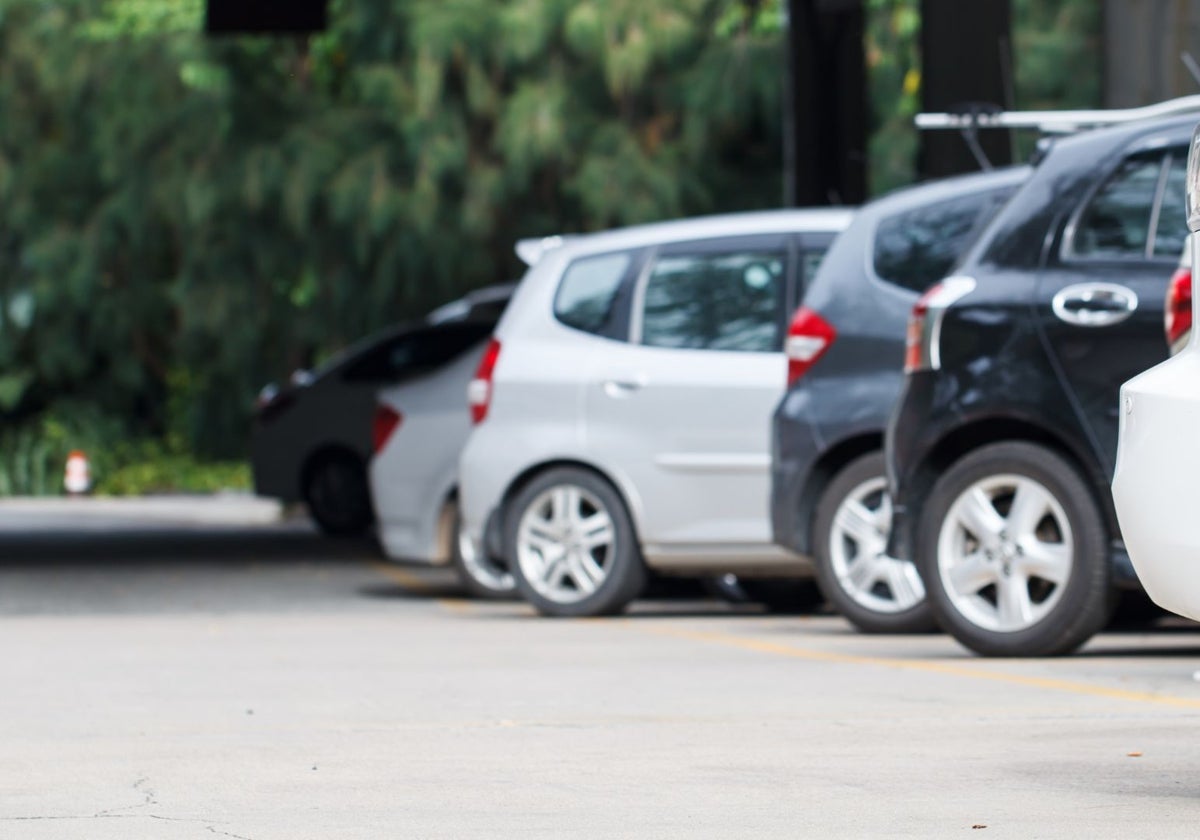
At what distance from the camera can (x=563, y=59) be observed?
28.6m

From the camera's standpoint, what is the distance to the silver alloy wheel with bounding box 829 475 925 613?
1097 cm

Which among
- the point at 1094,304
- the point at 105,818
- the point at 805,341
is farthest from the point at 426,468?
the point at 105,818

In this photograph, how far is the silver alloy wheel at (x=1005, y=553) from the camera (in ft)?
31.4

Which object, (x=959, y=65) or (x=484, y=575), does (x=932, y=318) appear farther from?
(x=959, y=65)

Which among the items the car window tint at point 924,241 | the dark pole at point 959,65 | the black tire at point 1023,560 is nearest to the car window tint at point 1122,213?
the black tire at point 1023,560

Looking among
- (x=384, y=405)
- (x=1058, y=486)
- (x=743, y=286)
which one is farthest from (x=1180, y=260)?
(x=384, y=405)

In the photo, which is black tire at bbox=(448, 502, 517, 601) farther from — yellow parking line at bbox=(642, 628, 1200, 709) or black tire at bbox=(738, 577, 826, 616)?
yellow parking line at bbox=(642, 628, 1200, 709)

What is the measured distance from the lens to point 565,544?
1243cm

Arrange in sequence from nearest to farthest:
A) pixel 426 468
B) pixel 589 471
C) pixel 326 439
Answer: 1. pixel 589 471
2. pixel 426 468
3. pixel 326 439

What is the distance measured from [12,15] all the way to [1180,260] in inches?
929

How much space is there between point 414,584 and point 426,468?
2.21 meters

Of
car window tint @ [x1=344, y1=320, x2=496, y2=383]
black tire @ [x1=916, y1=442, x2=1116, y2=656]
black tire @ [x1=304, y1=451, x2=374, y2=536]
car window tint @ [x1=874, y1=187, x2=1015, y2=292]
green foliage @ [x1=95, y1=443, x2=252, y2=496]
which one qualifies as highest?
car window tint @ [x1=874, y1=187, x2=1015, y2=292]

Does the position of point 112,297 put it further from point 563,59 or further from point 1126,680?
point 1126,680

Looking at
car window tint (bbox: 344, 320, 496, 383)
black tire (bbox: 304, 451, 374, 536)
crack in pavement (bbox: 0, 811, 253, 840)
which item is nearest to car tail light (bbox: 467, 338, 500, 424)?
car window tint (bbox: 344, 320, 496, 383)
